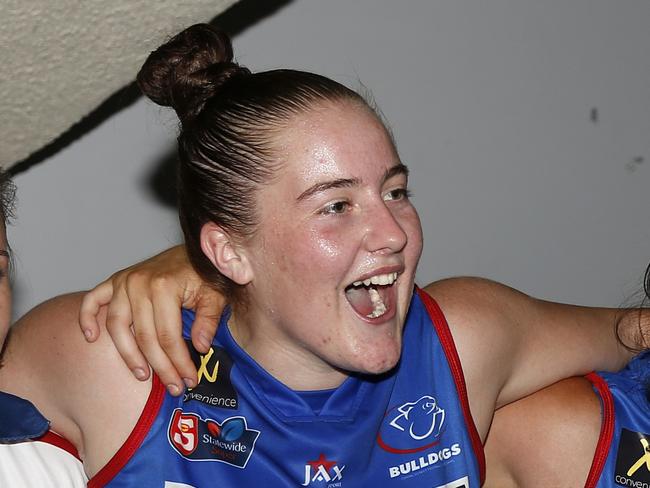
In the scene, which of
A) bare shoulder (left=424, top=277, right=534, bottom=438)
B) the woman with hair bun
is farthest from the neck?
bare shoulder (left=424, top=277, right=534, bottom=438)

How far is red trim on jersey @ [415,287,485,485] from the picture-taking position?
1772 millimetres

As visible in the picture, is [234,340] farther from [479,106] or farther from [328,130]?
[479,106]

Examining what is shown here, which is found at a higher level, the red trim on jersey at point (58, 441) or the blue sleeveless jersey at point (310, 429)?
the red trim on jersey at point (58, 441)

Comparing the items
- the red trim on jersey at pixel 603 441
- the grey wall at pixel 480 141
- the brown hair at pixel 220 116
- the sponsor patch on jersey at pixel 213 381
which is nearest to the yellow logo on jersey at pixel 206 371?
the sponsor patch on jersey at pixel 213 381

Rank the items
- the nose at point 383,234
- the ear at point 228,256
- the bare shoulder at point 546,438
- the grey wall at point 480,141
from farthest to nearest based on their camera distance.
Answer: the grey wall at point 480,141 → the bare shoulder at point 546,438 → the ear at point 228,256 → the nose at point 383,234

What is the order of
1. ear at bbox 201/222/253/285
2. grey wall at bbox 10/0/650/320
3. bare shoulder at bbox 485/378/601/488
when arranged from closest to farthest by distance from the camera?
ear at bbox 201/222/253/285 < bare shoulder at bbox 485/378/601/488 < grey wall at bbox 10/0/650/320

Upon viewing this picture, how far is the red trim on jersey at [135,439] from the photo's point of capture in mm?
1664

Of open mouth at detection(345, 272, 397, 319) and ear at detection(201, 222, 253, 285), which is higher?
ear at detection(201, 222, 253, 285)

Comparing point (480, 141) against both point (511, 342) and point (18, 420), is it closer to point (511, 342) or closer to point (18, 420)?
point (511, 342)

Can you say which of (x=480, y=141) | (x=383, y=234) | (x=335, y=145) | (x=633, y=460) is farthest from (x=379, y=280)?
(x=480, y=141)

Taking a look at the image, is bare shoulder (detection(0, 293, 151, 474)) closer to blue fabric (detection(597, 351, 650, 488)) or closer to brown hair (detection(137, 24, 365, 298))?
brown hair (detection(137, 24, 365, 298))

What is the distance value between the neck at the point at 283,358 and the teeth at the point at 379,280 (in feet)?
0.52

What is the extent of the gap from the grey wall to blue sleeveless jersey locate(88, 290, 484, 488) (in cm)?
68

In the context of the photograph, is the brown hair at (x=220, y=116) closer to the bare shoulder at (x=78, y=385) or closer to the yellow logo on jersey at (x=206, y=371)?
the yellow logo on jersey at (x=206, y=371)
